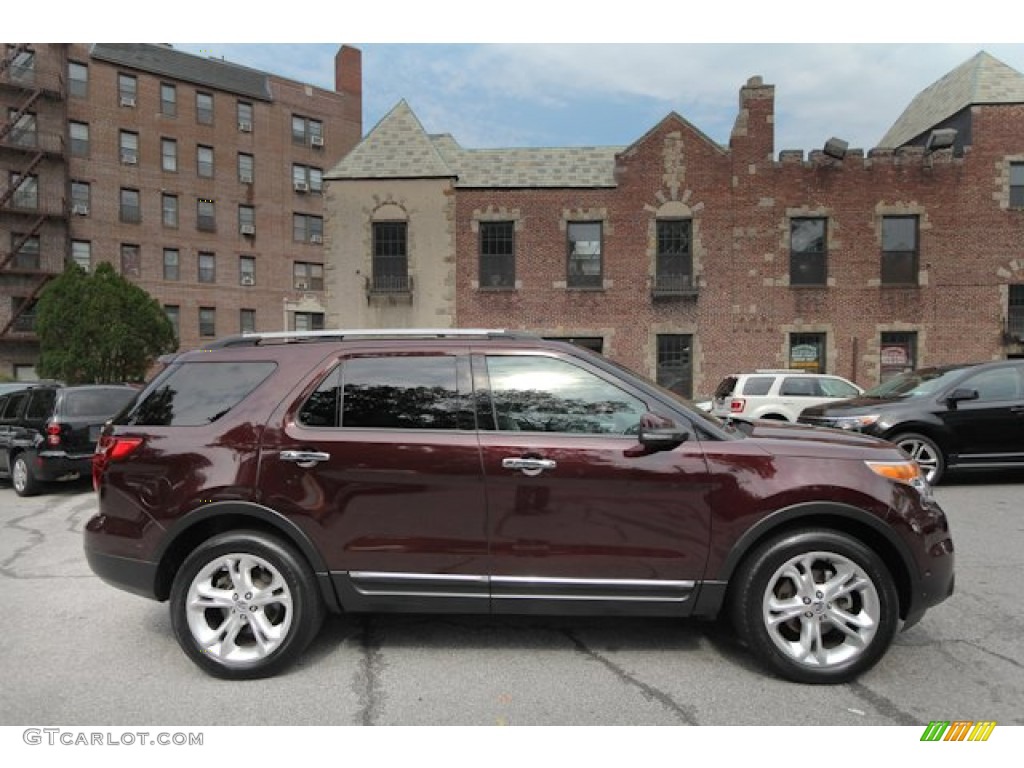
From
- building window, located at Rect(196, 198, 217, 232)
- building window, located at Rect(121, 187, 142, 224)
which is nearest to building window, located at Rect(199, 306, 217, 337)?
building window, located at Rect(196, 198, 217, 232)

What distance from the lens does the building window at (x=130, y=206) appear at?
108 ft

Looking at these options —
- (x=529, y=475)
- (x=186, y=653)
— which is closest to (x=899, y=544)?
(x=529, y=475)

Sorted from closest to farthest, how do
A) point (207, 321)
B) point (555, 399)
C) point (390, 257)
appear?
point (555, 399) < point (390, 257) < point (207, 321)

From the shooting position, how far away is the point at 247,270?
36.4 m

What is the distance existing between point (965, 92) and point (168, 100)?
1470 inches

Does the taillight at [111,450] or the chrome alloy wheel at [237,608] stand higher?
the taillight at [111,450]

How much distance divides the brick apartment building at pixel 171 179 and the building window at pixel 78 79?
6 centimetres

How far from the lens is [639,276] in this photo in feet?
59.8

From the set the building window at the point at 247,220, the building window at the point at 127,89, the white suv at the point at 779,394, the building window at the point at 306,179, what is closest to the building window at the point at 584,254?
the white suv at the point at 779,394

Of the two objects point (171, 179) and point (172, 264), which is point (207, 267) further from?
point (171, 179)

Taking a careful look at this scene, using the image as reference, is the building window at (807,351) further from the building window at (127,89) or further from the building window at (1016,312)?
the building window at (127,89)

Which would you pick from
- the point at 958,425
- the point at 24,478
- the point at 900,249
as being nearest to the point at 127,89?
the point at 24,478

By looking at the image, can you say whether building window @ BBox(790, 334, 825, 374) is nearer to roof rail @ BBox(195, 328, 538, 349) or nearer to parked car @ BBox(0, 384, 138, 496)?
roof rail @ BBox(195, 328, 538, 349)

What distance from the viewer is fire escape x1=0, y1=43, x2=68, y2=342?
30.0 m
